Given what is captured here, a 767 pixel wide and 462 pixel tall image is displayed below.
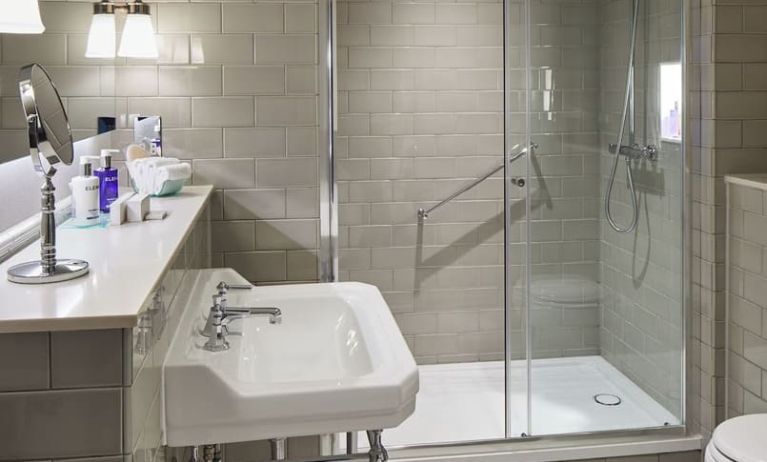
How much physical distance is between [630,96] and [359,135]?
1.16m

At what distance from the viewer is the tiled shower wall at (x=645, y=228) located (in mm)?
3090

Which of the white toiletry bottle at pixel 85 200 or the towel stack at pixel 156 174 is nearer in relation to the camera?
the white toiletry bottle at pixel 85 200

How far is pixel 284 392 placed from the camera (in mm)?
1512

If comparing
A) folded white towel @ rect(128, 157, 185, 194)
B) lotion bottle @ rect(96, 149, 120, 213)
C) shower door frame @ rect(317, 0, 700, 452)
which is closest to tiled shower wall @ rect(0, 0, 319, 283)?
shower door frame @ rect(317, 0, 700, 452)

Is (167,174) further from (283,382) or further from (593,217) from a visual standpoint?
(593,217)

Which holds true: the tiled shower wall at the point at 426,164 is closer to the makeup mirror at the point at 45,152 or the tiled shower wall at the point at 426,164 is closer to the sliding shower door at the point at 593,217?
the sliding shower door at the point at 593,217

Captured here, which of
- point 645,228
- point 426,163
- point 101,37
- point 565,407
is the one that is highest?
point 101,37

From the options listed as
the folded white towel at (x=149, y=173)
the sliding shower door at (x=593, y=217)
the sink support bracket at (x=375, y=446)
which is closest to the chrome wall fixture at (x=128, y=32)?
the folded white towel at (x=149, y=173)

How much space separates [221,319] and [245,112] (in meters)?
1.16

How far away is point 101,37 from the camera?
2.54 m

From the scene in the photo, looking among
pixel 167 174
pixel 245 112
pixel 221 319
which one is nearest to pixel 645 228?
pixel 245 112

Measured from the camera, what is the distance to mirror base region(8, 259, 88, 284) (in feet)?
4.70

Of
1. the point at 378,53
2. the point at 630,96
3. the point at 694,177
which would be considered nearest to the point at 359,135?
the point at 378,53

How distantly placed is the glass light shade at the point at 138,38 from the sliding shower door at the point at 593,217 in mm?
1284
